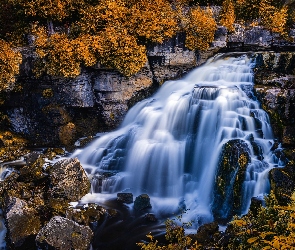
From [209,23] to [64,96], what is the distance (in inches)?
298

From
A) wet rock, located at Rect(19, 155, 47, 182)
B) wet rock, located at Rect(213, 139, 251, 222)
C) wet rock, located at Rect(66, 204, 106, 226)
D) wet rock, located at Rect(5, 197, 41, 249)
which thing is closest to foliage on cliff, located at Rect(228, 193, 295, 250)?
wet rock, located at Rect(213, 139, 251, 222)

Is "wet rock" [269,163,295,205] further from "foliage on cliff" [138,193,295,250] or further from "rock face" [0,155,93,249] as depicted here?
"rock face" [0,155,93,249]

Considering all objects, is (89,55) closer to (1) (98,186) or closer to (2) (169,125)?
(2) (169,125)

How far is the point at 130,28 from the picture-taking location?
14367 mm

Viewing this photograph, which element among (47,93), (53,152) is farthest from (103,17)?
(53,152)

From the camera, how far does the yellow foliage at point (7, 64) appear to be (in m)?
13.4

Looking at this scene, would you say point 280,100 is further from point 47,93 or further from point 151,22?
point 47,93

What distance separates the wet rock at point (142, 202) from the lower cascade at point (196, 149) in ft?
1.18

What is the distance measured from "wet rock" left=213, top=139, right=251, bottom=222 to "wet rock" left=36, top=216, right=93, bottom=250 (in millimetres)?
4244

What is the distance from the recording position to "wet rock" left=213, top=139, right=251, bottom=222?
32.8 feet

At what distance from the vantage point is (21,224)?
966cm

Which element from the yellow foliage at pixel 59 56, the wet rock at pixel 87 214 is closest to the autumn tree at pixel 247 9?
the yellow foliage at pixel 59 56

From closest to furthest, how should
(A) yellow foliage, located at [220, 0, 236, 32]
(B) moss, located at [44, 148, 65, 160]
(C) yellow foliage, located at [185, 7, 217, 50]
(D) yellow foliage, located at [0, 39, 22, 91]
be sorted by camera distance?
(D) yellow foliage, located at [0, 39, 22, 91] < (B) moss, located at [44, 148, 65, 160] < (C) yellow foliage, located at [185, 7, 217, 50] < (A) yellow foliage, located at [220, 0, 236, 32]

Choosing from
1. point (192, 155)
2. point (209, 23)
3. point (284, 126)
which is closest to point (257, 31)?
point (209, 23)
